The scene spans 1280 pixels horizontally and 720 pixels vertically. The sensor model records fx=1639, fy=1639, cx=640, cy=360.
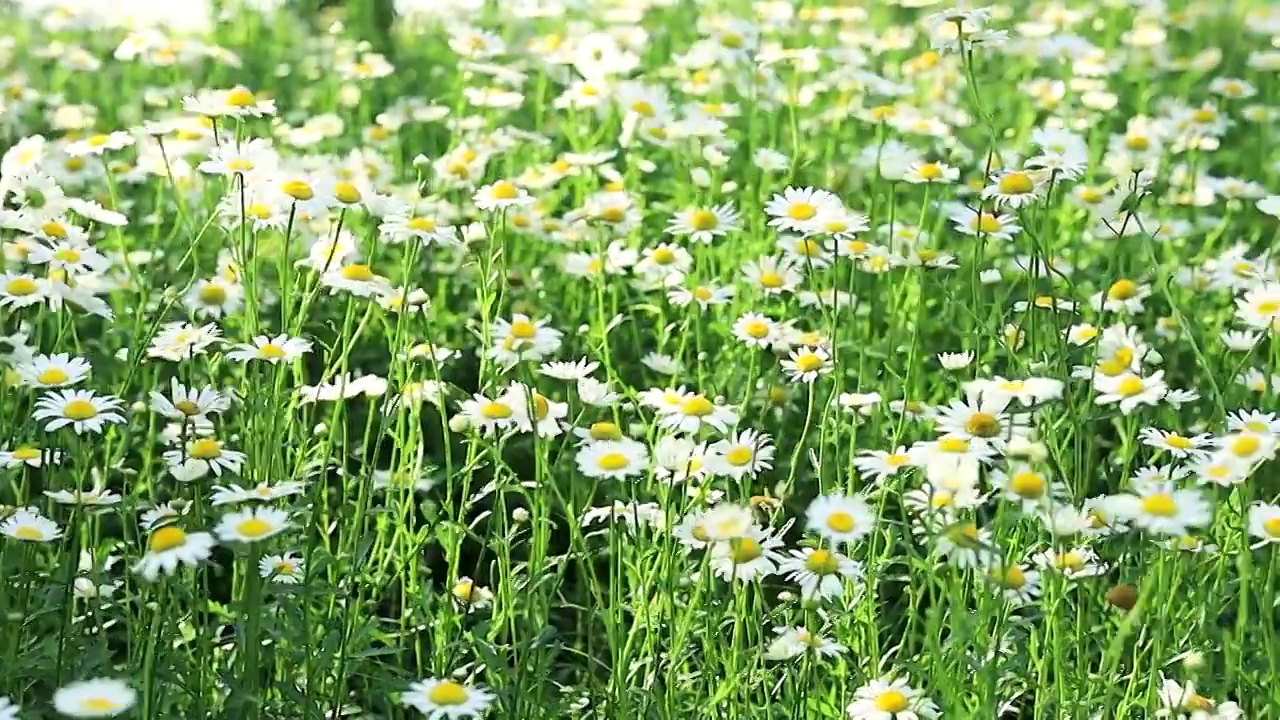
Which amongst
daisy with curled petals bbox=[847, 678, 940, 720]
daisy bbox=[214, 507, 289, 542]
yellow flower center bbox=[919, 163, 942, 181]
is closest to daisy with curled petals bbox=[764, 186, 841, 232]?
yellow flower center bbox=[919, 163, 942, 181]

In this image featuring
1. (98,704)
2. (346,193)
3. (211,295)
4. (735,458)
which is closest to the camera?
(98,704)

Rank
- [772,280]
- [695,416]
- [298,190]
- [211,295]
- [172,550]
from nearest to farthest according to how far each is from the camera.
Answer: [172,550]
[695,416]
[298,190]
[211,295]
[772,280]

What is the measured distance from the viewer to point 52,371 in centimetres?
223

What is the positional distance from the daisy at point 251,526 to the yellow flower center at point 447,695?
0.26 metres

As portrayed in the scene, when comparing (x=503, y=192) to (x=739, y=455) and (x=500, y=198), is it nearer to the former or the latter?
(x=500, y=198)

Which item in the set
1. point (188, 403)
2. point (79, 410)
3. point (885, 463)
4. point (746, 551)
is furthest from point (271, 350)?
point (885, 463)

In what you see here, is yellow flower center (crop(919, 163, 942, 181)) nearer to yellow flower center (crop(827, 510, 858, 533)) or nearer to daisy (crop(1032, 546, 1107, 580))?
daisy (crop(1032, 546, 1107, 580))

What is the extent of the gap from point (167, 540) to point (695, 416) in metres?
0.76

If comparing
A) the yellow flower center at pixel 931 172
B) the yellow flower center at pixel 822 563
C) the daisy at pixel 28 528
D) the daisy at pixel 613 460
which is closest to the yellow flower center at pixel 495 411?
the daisy at pixel 613 460

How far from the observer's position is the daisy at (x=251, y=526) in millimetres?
1851

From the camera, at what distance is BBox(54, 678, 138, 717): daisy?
1663mm

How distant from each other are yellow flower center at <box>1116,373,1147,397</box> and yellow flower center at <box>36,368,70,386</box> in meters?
1.43

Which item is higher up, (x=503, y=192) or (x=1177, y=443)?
(x=503, y=192)

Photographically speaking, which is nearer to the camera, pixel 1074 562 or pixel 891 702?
pixel 891 702
